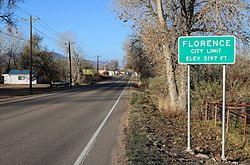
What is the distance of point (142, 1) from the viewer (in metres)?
15.4

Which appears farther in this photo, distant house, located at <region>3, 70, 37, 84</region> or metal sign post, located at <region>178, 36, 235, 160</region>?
distant house, located at <region>3, 70, 37, 84</region>

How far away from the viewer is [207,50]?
750 cm

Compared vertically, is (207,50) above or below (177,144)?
above

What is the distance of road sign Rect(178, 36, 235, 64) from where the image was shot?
728 cm

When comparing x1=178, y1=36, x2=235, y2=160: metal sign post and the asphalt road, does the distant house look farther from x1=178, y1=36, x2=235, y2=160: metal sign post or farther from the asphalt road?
x1=178, y1=36, x2=235, y2=160: metal sign post

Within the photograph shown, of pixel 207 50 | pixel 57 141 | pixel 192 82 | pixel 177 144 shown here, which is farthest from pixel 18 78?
pixel 207 50

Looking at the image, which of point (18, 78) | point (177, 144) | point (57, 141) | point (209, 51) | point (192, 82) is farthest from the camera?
point (18, 78)

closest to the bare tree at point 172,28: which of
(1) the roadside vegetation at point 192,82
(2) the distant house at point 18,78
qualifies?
(1) the roadside vegetation at point 192,82

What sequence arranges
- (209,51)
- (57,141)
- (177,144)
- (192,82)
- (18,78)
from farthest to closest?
(18,78) < (192,82) < (177,144) < (57,141) < (209,51)

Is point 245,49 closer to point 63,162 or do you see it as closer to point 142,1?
point 142,1

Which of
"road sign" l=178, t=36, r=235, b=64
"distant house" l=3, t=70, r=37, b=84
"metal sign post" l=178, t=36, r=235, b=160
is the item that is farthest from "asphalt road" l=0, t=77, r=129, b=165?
"distant house" l=3, t=70, r=37, b=84

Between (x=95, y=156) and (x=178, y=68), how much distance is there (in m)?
9.14

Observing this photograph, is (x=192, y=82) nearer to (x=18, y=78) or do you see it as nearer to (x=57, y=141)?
(x=57, y=141)

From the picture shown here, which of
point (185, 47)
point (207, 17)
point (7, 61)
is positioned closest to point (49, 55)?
point (7, 61)
